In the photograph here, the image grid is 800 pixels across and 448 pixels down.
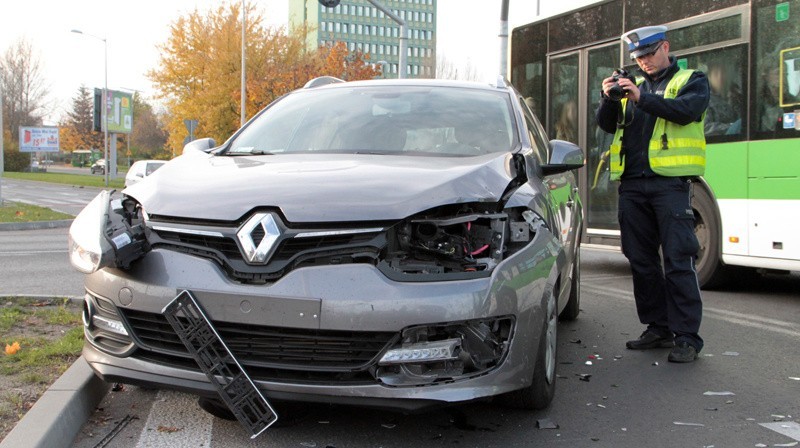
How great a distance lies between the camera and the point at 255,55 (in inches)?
1460

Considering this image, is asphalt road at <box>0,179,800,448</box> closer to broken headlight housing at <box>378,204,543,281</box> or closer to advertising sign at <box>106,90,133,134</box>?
broken headlight housing at <box>378,204,543,281</box>

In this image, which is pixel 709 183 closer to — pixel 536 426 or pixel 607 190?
pixel 607 190

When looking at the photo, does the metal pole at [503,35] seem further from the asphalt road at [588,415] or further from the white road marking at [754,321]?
the asphalt road at [588,415]

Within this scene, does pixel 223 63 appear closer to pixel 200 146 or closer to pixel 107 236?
pixel 200 146

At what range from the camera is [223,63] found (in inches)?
1457

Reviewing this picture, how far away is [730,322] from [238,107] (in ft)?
109

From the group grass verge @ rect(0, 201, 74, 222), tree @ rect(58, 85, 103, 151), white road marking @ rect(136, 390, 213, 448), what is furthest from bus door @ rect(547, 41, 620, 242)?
tree @ rect(58, 85, 103, 151)

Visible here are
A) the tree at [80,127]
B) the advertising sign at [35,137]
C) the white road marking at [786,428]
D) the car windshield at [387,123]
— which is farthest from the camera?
the tree at [80,127]

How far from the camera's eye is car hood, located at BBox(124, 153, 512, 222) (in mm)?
3107

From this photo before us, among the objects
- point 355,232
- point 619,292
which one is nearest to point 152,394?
point 355,232

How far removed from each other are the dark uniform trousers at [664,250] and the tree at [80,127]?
9830 centimetres

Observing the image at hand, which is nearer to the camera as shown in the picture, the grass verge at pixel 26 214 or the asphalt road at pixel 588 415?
the asphalt road at pixel 588 415

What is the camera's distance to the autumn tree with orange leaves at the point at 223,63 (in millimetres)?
35688

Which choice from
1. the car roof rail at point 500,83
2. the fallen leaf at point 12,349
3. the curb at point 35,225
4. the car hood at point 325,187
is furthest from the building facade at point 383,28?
the car hood at point 325,187
